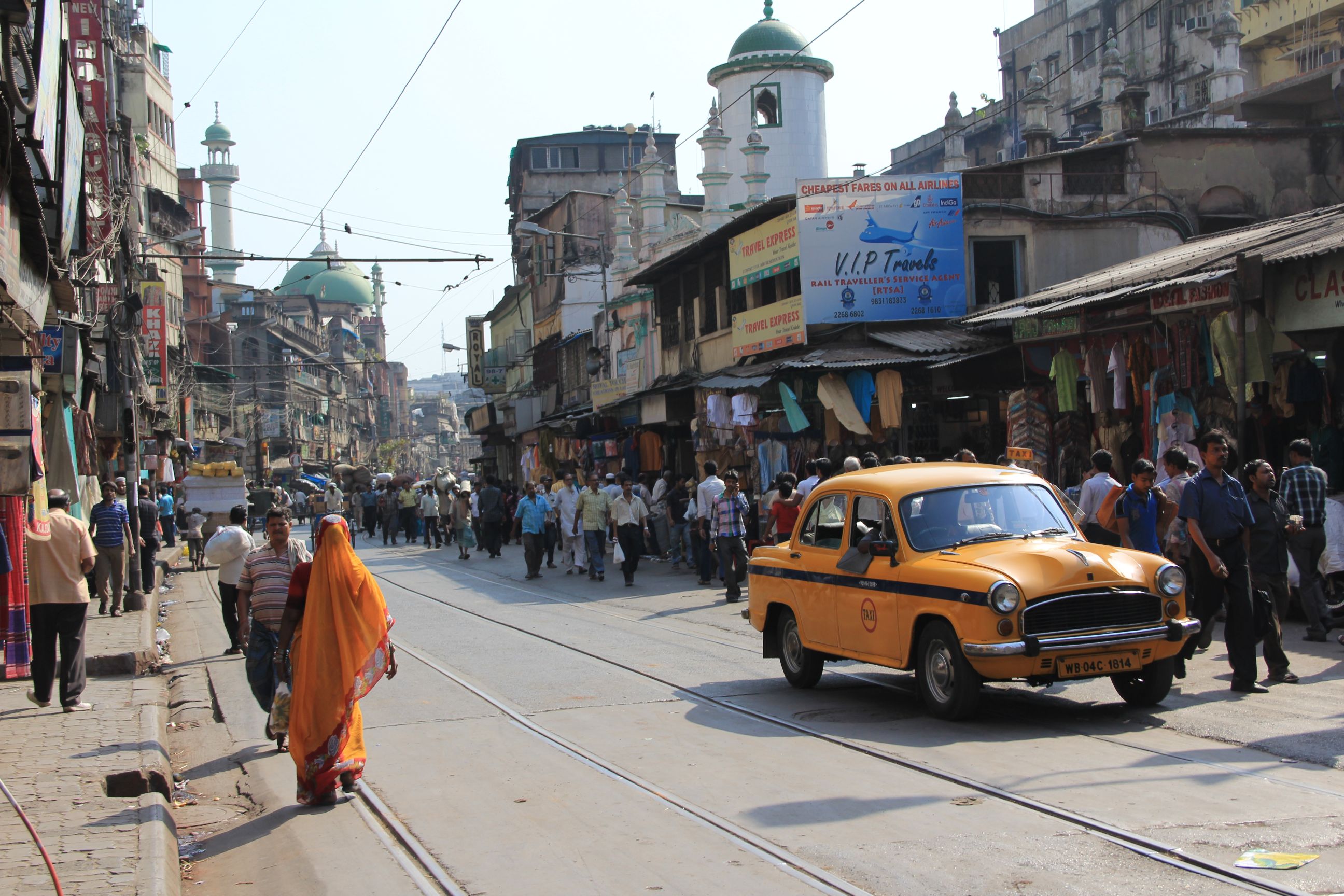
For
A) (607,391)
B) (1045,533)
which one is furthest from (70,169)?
(607,391)

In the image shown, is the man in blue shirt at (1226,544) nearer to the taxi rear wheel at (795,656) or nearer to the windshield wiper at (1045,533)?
the windshield wiper at (1045,533)

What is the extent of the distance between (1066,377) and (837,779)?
11374mm

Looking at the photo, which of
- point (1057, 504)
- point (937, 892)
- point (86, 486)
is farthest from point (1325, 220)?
point (86, 486)

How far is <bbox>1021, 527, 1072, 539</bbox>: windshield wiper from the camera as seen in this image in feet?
30.4

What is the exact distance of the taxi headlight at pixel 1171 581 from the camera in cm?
860

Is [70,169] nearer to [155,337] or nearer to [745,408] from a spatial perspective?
[745,408]

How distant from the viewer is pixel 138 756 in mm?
8523

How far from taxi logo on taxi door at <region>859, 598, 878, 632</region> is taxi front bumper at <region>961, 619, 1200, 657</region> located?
3.34ft

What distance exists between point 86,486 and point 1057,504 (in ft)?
57.5

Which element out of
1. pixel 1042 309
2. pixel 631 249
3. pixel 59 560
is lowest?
pixel 59 560

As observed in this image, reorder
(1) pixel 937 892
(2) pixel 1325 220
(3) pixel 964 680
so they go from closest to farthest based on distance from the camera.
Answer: (1) pixel 937 892, (3) pixel 964 680, (2) pixel 1325 220

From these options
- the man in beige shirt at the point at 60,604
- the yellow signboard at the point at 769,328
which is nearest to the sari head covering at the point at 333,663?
the man in beige shirt at the point at 60,604

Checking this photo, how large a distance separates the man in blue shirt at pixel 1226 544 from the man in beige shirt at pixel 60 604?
28.1ft

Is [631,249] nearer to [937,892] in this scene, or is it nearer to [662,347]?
[662,347]
